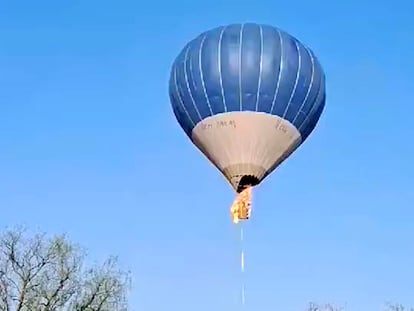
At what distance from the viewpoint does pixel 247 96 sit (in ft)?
67.6

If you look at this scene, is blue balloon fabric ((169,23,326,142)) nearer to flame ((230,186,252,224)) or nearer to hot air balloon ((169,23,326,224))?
hot air balloon ((169,23,326,224))

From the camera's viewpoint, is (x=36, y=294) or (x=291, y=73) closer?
(x=291, y=73)

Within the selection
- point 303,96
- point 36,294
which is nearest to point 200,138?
point 303,96

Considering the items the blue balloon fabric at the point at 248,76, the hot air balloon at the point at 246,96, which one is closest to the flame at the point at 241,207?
the hot air balloon at the point at 246,96

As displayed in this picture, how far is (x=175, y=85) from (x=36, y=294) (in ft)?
39.9

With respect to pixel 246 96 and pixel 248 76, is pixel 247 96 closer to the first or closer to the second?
pixel 246 96

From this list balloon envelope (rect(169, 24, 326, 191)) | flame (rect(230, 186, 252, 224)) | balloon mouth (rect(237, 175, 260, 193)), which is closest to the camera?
flame (rect(230, 186, 252, 224))

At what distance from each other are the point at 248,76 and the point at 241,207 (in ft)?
9.39

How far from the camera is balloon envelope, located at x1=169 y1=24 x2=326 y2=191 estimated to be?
20609 millimetres

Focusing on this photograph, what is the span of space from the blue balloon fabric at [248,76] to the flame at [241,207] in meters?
1.86

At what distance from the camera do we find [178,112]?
2158 centimetres

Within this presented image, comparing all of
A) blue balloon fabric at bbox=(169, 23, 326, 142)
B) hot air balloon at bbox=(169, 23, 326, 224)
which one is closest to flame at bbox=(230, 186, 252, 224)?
hot air balloon at bbox=(169, 23, 326, 224)

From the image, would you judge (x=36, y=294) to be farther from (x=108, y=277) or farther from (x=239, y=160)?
(x=239, y=160)

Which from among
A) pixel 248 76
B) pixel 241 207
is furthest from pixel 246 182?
pixel 248 76
